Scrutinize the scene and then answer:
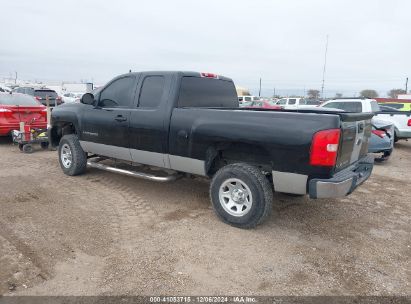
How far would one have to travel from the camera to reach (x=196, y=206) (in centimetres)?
498

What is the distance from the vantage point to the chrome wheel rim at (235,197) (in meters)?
4.12

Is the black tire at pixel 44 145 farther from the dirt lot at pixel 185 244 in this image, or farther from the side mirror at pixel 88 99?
the side mirror at pixel 88 99

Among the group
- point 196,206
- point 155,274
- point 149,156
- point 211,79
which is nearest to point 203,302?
point 155,274

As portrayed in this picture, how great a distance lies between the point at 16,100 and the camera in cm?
979

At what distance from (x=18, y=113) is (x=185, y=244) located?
308 inches

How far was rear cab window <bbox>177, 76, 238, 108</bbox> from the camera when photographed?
4883 millimetres

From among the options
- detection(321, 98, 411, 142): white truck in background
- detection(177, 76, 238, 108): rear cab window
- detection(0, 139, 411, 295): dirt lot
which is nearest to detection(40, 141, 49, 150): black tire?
detection(0, 139, 411, 295): dirt lot

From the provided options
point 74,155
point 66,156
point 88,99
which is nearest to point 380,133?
point 88,99

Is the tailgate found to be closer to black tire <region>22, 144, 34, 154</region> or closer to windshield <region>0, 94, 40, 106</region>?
black tire <region>22, 144, 34, 154</region>

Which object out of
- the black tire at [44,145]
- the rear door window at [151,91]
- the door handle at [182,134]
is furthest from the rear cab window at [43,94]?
the door handle at [182,134]

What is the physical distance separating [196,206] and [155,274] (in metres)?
1.88

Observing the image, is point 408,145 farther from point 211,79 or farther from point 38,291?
point 38,291

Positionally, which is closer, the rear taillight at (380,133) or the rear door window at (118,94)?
the rear door window at (118,94)

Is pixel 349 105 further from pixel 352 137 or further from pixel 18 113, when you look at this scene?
pixel 18 113
